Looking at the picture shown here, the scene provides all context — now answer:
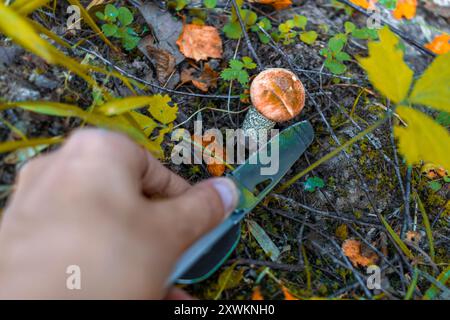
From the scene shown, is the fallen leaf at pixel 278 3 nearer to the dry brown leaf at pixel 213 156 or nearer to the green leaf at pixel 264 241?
the dry brown leaf at pixel 213 156

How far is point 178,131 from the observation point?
2424mm

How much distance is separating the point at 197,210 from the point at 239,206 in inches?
17.6

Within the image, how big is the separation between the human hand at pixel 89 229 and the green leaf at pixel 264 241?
907mm

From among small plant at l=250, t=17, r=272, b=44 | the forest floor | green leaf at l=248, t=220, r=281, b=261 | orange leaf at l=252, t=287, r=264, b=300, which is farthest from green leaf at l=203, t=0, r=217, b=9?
orange leaf at l=252, t=287, r=264, b=300

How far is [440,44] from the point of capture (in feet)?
11.0

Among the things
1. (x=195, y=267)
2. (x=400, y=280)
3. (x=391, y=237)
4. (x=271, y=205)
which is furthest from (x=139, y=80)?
(x=400, y=280)

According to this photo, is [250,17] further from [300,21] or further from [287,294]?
[287,294]

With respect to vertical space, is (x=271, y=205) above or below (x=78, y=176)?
below

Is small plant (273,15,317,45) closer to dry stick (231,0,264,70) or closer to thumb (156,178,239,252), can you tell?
dry stick (231,0,264,70)

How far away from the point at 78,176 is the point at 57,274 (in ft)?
0.99

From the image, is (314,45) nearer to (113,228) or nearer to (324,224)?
(324,224)

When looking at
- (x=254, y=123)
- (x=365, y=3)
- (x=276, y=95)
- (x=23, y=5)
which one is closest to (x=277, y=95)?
(x=276, y=95)

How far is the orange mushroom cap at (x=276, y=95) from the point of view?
223cm

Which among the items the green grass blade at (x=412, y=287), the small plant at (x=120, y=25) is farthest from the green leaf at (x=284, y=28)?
the green grass blade at (x=412, y=287)
